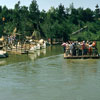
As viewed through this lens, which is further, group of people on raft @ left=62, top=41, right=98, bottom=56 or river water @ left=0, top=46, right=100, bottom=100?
group of people on raft @ left=62, top=41, right=98, bottom=56

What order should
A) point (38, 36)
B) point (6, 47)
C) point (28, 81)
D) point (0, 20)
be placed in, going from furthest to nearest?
point (0, 20) < point (38, 36) < point (6, 47) < point (28, 81)

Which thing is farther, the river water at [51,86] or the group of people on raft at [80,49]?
the group of people on raft at [80,49]

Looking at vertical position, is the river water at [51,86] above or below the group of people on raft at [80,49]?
below

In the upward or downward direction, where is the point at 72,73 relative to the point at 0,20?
downward

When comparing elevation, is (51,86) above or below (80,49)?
below

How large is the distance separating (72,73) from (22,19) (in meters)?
79.6

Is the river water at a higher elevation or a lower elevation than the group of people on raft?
lower

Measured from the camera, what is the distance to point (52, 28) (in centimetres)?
10381

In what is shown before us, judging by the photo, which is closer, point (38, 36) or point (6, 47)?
point (6, 47)

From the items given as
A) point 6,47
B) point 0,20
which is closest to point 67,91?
point 6,47

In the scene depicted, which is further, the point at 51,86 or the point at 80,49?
the point at 80,49

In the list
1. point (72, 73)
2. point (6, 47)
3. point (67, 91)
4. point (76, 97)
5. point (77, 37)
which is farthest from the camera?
point (77, 37)

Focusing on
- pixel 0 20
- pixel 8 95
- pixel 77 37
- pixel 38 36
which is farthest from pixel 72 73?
pixel 0 20

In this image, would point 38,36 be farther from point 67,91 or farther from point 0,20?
point 67,91
